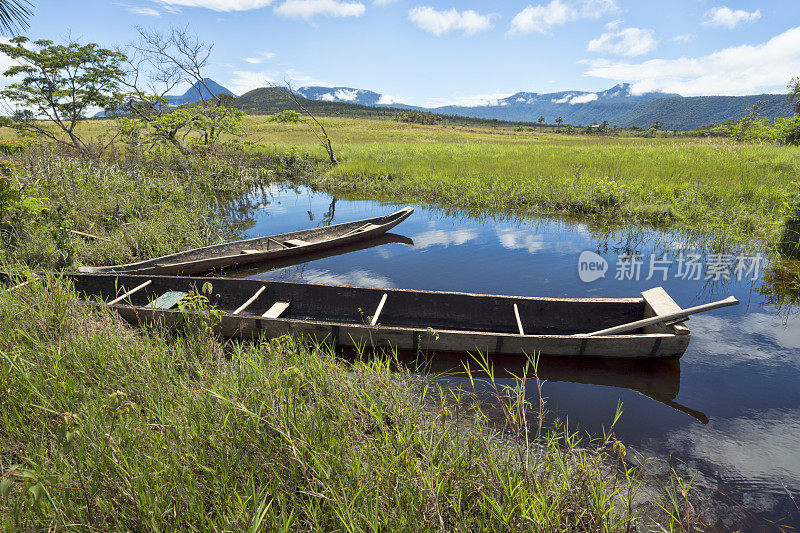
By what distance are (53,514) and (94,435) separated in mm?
616

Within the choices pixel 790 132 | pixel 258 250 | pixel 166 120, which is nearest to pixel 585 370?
pixel 258 250

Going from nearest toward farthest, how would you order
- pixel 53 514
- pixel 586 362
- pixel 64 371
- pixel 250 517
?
1. pixel 53 514
2. pixel 250 517
3. pixel 64 371
4. pixel 586 362

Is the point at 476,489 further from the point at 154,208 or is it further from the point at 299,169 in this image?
the point at 299,169

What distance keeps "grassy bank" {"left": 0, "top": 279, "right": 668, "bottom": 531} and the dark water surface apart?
4.24 feet

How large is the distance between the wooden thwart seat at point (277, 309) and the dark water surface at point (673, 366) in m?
2.22

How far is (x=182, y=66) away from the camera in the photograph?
1808 cm

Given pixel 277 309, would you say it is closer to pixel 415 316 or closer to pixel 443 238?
pixel 415 316

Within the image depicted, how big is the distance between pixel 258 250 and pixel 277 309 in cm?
396

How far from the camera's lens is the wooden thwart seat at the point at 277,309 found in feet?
19.7

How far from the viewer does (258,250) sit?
959 cm

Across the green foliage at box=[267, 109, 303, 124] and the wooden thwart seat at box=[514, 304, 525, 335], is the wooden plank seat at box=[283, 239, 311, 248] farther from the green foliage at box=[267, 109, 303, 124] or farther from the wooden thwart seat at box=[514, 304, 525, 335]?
the green foliage at box=[267, 109, 303, 124]

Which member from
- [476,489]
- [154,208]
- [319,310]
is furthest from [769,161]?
[154,208]

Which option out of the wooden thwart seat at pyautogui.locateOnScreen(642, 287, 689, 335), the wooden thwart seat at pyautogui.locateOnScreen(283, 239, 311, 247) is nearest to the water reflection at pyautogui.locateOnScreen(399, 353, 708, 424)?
the wooden thwart seat at pyautogui.locateOnScreen(642, 287, 689, 335)

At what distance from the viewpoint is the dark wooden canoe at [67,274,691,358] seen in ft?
16.5
